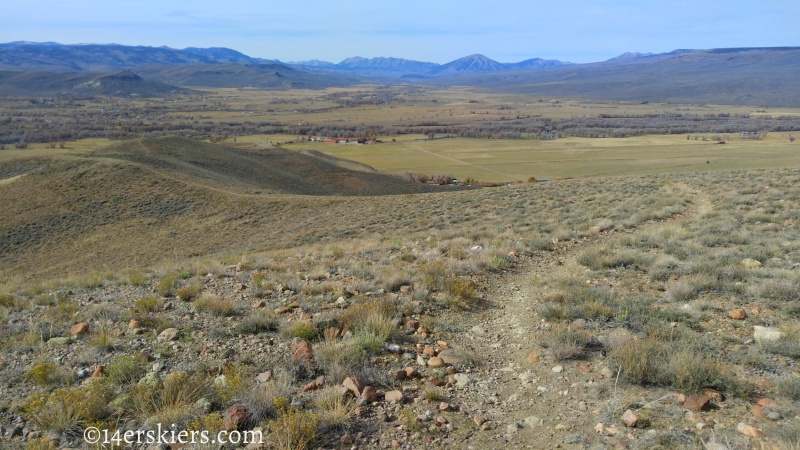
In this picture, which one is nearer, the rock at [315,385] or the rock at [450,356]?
the rock at [315,385]

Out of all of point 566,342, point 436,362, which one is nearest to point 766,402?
point 566,342

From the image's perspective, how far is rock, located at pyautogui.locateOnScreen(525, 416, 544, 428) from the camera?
4.70m

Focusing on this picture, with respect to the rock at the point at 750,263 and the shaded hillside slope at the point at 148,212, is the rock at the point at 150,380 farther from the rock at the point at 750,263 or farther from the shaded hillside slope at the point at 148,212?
the shaded hillside slope at the point at 148,212

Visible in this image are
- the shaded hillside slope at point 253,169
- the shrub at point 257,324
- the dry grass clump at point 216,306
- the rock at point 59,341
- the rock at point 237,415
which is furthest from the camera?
the shaded hillside slope at point 253,169

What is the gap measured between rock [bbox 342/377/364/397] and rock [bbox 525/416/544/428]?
1789mm

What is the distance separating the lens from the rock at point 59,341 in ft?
22.5

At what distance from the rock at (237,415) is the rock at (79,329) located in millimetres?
4029

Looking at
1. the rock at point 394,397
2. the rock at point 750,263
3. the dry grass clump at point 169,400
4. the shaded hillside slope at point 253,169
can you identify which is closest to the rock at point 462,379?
the rock at point 394,397

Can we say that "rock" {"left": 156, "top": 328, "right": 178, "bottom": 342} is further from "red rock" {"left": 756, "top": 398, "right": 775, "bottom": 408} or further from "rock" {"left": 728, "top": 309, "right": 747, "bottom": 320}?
"rock" {"left": 728, "top": 309, "right": 747, "bottom": 320}

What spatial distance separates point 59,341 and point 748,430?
8588 millimetres

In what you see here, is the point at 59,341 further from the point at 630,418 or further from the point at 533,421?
the point at 630,418

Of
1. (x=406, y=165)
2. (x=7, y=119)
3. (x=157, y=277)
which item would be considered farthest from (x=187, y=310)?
(x=7, y=119)

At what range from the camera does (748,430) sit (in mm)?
4301

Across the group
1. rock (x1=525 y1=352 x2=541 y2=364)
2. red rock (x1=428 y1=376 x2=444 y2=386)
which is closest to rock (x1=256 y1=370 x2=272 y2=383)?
red rock (x1=428 y1=376 x2=444 y2=386)
